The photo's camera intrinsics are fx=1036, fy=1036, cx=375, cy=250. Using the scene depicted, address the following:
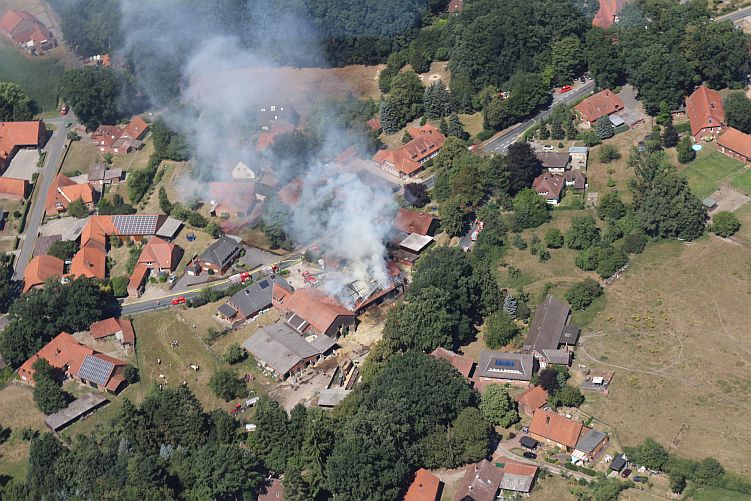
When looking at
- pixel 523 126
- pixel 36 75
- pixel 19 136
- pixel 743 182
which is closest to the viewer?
pixel 743 182

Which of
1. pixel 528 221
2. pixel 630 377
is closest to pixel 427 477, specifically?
pixel 630 377

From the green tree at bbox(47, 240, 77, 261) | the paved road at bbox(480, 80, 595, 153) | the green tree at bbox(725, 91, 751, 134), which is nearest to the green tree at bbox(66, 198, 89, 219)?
the green tree at bbox(47, 240, 77, 261)

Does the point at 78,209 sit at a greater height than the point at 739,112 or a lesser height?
lesser

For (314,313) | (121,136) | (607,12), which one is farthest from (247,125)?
(607,12)

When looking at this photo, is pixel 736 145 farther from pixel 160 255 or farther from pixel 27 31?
pixel 27 31

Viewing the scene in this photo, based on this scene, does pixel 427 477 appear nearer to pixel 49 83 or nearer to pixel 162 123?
pixel 162 123

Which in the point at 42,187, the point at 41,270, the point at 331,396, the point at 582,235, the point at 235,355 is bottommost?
the point at 42,187
